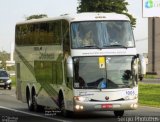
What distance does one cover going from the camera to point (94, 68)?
23000 mm

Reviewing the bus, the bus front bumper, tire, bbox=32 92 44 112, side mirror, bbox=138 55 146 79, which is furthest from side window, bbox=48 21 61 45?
tire, bbox=32 92 44 112

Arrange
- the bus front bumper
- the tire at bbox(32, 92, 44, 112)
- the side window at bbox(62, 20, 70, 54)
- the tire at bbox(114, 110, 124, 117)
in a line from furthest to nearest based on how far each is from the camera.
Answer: the tire at bbox(32, 92, 44, 112) < the tire at bbox(114, 110, 124, 117) < the side window at bbox(62, 20, 70, 54) < the bus front bumper

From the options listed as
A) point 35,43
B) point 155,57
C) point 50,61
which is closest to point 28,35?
point 35,43

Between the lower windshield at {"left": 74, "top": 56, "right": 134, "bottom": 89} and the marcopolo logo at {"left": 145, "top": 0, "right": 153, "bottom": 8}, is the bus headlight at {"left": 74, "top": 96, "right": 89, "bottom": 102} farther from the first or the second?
the marcopolo logo at {"left": 145, "top": 0, "right": 153, "bottom": 8}

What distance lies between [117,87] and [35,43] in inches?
229

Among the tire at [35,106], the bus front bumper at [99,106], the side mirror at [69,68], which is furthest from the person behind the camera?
the tire at [35,106]

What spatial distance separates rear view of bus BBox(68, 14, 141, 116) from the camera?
22.8 metres

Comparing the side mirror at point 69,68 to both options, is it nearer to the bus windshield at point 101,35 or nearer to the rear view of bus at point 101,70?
the rear view of bus at point 101,70

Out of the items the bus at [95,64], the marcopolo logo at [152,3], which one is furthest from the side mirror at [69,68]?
the marcopolo logo at [152,3]

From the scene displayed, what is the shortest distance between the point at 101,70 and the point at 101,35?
47.7 inches

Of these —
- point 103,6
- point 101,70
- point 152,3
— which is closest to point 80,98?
point 101,70

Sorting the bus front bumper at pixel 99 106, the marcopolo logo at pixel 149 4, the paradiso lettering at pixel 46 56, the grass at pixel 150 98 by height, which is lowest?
the grass at pixel 150 98

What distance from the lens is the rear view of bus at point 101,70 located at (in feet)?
74.9

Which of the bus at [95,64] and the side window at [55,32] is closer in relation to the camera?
the bus at [95,64]
